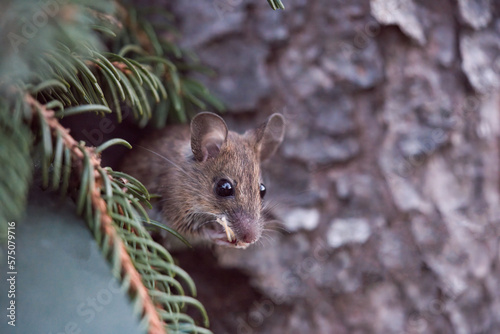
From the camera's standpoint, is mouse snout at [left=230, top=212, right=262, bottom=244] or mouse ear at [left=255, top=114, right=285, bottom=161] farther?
mouse ear at [left=255, top=114, right=285, bottom=161]

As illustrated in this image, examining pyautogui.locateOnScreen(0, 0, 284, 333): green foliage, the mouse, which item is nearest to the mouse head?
the mouse

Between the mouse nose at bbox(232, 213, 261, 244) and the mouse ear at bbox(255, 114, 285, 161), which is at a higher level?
the mouse ear at bbox(255, 114, 285, 161)

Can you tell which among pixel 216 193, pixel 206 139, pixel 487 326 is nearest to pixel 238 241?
pixel 216 193

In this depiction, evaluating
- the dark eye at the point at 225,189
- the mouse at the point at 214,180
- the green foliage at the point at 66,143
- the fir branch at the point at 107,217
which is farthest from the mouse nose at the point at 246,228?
the fir branch at the point at 107,217

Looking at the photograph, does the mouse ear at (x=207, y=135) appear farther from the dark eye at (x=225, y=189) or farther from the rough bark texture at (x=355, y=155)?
the rough bark texture at (x=355, y=155)

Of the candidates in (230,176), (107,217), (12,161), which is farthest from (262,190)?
(12,161)

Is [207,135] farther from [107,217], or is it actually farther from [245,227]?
[107,217]

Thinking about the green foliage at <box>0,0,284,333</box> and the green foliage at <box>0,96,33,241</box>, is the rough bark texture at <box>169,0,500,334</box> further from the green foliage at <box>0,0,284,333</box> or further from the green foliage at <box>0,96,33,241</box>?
the green foliage at <box>0,96,33,241</box>

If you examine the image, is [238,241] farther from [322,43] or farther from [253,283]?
[322,43]
